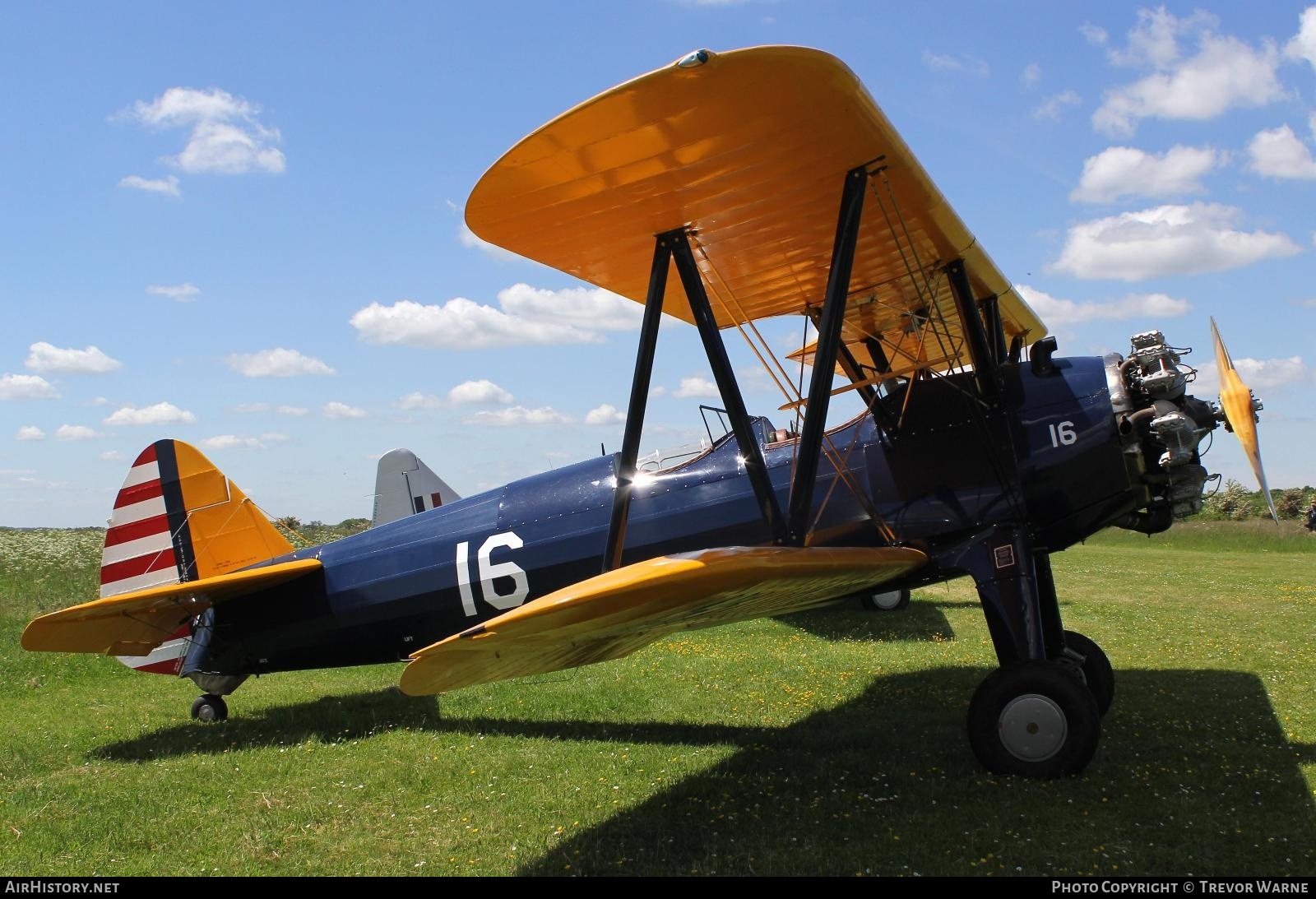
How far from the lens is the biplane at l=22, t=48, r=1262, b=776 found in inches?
152

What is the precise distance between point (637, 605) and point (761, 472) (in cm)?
168

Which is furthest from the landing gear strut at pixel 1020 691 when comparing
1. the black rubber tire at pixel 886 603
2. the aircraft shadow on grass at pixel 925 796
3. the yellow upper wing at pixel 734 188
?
the black rubber tire at pixel 886 603

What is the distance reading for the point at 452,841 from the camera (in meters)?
4.04

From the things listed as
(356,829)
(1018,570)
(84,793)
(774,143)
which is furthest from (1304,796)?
(84,793)

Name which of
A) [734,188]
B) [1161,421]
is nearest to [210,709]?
[734,188]

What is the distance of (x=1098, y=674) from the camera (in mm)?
5832

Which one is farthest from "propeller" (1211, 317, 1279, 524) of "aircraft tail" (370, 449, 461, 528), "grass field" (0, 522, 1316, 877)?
"aircraft tail" (370, 449, 461, 528)

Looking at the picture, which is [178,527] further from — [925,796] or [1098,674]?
[1098,674]

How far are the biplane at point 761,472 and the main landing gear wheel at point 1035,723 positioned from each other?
0.01 meters

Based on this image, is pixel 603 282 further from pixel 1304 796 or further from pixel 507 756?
pixel 1304 796

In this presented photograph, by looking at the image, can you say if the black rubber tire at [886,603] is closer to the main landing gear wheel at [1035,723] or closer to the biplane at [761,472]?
the biplane at [761,472]

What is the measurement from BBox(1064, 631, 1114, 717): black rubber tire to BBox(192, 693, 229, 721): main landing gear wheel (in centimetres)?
612

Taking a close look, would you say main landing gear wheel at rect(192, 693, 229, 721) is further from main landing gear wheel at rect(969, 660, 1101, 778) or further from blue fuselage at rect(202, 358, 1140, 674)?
main landing gear wheel at rect(969, 660, 1101, 778)
